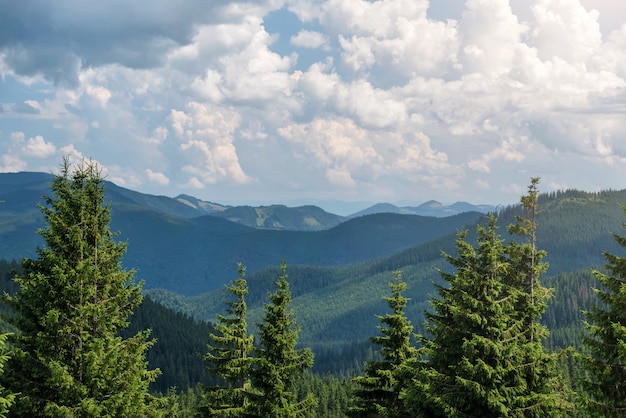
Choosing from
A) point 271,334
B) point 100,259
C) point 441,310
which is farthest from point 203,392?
point 441,310

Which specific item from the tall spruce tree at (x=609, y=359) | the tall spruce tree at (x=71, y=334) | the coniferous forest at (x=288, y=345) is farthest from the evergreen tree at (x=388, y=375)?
the tall spruce tree at (x=71, y=334)

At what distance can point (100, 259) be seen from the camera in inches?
989

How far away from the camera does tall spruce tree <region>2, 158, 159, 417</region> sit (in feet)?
73.7

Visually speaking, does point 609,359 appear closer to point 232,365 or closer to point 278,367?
point 278,367

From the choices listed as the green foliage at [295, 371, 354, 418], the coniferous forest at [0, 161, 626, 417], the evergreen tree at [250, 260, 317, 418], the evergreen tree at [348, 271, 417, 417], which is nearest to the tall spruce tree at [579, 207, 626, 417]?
the coniferous forest at [0, 161, 626, 417]

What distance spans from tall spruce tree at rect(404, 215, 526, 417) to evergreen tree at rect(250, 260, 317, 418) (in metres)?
7.15

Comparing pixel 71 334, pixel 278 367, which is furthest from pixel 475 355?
pixel 71 334

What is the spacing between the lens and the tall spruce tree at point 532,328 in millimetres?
26203

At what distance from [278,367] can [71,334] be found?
12505 mm

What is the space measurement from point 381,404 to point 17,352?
19634mm

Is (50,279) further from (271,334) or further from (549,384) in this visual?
(549,384)

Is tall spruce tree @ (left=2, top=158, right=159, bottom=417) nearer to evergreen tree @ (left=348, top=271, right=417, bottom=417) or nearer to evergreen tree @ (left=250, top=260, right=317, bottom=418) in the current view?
evergreen tree @ (left=250, top=260, right=317, bottom=418)

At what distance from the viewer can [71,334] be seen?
2294 cm

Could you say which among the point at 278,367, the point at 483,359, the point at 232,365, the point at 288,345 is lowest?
the point at 232,365
